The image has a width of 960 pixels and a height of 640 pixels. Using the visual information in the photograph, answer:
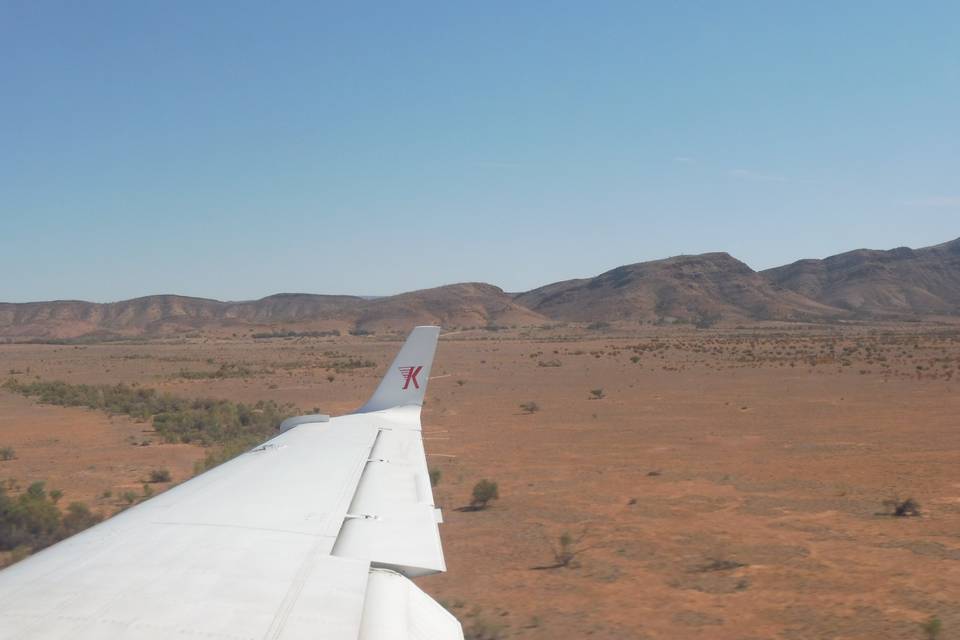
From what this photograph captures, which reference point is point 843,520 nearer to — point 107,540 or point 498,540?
point 498,540

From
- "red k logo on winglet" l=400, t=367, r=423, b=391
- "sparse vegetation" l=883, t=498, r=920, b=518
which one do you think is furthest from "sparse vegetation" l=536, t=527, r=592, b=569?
"sparse vegetation" l=883, t=498, r=920, b=518

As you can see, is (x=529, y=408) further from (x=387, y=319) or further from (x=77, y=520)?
(x=387, y=319)

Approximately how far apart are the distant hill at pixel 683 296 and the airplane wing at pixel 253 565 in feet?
461

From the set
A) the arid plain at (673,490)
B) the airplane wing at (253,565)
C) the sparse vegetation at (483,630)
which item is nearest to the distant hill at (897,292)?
the arid plain at (673,490)

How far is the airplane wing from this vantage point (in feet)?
10.4

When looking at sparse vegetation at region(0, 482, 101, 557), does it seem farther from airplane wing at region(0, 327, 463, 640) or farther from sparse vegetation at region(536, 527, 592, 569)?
sparse vegetation at region(536, 527, 592, 569)

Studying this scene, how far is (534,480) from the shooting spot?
15.7 meters

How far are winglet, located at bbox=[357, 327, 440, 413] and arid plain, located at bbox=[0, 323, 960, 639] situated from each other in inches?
94.7

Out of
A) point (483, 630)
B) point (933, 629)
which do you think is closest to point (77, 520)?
point (483, 630)

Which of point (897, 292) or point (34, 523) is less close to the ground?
point (897, 292)

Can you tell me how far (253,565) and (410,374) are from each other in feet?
18.7

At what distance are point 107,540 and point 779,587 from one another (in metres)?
7.80

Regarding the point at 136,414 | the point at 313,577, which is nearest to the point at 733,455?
the point at 313,577

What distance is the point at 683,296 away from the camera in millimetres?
163250
